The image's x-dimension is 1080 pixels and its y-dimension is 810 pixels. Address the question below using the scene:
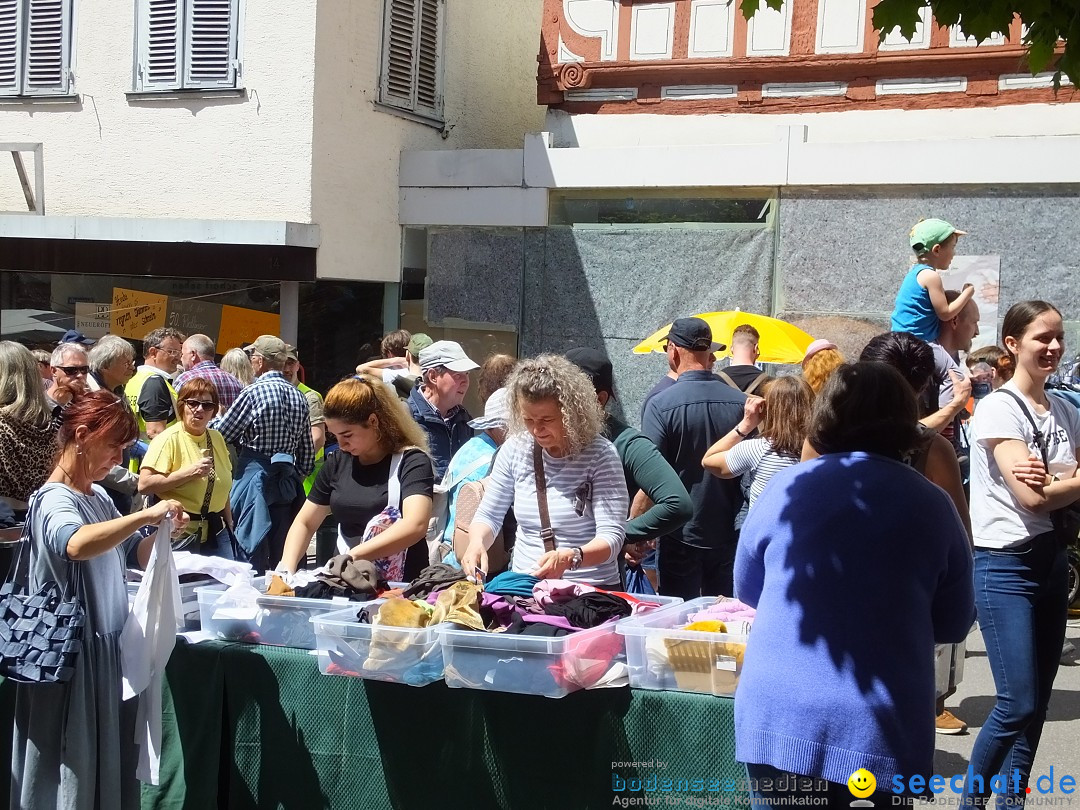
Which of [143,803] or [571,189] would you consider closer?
[143,803]

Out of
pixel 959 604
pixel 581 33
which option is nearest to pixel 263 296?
pixel 581 33

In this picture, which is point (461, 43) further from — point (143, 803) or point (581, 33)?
point (143, 803)

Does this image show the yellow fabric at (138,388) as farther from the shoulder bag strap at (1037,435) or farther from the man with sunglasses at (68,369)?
the shoulder bag strap at (1037,435)

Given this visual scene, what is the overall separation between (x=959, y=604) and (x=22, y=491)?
178 inches

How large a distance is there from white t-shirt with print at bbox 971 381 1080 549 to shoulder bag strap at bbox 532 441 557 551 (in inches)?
63.0

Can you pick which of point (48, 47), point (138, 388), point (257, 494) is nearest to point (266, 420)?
point (257, 494)

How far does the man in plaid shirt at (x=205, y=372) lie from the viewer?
28.1 feet

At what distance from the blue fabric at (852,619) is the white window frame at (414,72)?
10.3 metres

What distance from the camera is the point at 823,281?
37.0ft

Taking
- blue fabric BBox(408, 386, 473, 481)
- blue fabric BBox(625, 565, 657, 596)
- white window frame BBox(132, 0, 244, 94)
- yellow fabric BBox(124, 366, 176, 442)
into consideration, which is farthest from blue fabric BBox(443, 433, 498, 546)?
white window frame BBox(132, 0, 244, 94)

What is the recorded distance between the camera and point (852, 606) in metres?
3.06

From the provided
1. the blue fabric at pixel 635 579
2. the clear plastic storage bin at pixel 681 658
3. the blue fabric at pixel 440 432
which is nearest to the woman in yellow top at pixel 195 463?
the blue fabric at pixel 440 432

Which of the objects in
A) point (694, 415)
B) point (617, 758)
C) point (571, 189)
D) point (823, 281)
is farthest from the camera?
point (571, 189)

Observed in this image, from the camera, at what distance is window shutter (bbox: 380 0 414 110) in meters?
12.7
